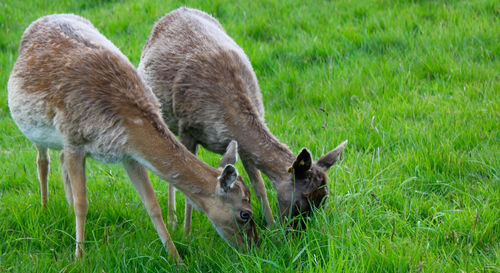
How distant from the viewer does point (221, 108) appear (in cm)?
477

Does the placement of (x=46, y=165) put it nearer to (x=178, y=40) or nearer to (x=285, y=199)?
(x=178, y=40)

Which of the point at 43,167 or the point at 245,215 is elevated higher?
the point at 245,215

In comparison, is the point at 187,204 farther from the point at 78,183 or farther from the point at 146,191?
the point at 78,183

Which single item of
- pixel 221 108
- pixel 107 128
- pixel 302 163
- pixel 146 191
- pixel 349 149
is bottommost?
pixel 349 149

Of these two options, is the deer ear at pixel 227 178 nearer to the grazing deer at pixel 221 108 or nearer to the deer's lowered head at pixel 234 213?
the deer's lowered head at pixel 234 213

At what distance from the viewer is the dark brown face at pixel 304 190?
4.19 metres

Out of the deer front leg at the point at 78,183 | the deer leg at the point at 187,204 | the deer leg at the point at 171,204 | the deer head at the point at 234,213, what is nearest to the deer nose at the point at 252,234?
the deer head at the point at 234,213

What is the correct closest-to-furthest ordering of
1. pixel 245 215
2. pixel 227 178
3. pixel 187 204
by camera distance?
1. pixel 227 178
2. pixel 245 215
3. pixel 187 204

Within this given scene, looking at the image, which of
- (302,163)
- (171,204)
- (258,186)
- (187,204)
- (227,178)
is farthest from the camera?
(171,204)

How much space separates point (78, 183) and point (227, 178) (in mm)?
1275

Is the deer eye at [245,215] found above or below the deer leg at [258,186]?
above

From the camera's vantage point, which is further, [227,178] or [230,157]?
[230,157]

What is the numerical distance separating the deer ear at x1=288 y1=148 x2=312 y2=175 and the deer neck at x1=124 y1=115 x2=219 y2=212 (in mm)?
589

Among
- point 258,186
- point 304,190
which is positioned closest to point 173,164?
point 304,190
